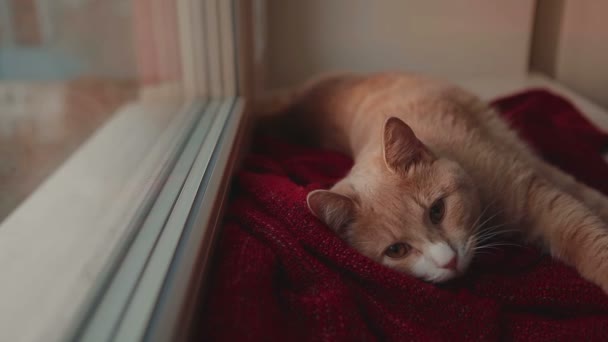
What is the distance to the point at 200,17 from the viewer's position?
1516 millimetres

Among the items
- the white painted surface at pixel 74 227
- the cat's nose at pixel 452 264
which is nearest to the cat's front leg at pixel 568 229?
the cat's nose at pixel 452 264

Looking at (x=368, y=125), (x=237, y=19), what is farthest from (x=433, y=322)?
(x=237, y=19)

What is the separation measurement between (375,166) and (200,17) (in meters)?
0.72

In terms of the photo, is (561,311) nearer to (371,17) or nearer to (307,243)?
(307,243)

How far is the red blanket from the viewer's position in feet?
2.58

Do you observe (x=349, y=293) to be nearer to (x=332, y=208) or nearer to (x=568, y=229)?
(x=332, y=208)

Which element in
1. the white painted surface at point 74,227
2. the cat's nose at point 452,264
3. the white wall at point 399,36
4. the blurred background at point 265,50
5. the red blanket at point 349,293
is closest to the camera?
the white painted surface at point 74,227

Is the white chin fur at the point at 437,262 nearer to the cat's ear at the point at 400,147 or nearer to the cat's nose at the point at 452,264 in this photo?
the cat's nose at the point at 452,264

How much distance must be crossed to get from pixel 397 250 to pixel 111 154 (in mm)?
717

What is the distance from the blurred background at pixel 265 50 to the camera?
3.68ft

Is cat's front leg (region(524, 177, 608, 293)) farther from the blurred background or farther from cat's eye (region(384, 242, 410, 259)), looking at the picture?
the blurred background

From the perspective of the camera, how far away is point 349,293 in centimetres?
86

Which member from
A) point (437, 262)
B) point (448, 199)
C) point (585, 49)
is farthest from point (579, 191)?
point (585, 49)

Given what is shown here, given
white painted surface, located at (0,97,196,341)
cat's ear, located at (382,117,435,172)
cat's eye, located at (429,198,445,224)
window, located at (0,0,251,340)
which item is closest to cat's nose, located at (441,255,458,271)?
cat's eye, located at (429,198,445,224)
